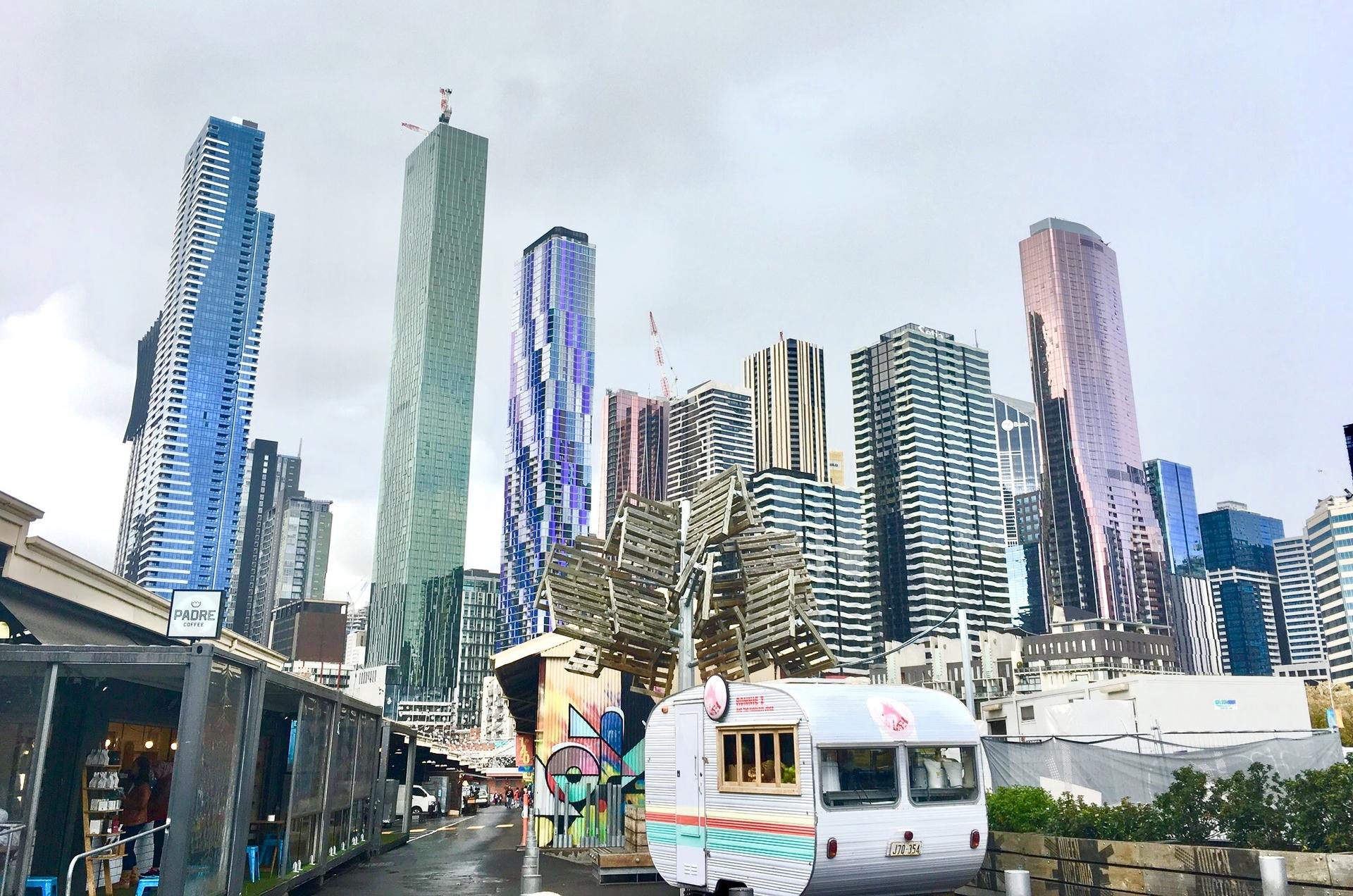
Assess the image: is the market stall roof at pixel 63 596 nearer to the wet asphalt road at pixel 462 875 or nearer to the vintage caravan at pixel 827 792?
the wet asphalt road at pixel 462 875

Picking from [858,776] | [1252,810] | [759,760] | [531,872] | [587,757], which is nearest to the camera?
[858,776]

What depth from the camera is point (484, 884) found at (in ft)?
72.1

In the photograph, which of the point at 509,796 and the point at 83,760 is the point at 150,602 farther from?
the point at 509,796

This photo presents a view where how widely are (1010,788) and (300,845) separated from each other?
14022 mm

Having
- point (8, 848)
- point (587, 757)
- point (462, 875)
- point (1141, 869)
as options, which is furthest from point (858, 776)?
point (587, 757)

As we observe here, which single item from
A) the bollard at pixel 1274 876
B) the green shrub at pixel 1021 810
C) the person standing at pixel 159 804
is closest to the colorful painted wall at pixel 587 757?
the person standing at pixel 159 804

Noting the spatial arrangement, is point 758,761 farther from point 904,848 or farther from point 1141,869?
point 1141,869

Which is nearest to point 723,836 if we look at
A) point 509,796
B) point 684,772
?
point 684,772

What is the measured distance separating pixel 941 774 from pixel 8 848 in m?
12.5

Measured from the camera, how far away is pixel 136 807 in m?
18.8

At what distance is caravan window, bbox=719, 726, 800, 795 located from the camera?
14000 millimetres

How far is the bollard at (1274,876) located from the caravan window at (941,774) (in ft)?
13.0

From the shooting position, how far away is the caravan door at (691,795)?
15680 mm

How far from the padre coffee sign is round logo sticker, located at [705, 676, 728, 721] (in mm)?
8490
